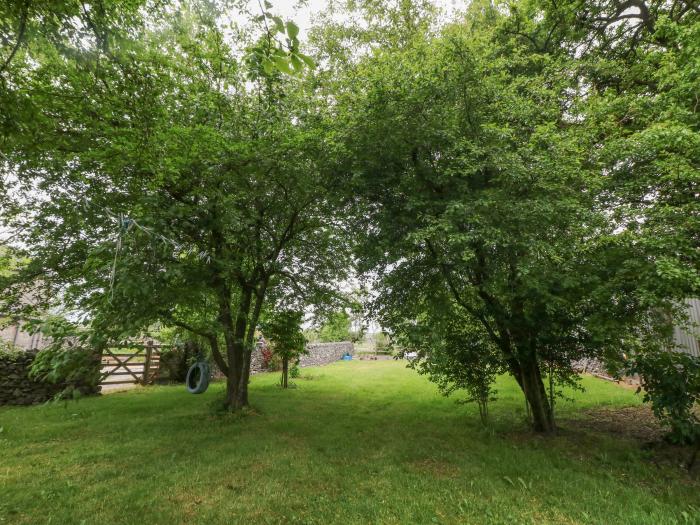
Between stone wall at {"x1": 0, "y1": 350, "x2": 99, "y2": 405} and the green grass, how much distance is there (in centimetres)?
111

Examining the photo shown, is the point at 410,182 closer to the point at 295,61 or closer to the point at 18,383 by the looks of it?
the point at 295,61

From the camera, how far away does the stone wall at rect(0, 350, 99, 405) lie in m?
9.52

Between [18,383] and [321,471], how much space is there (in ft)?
33.3

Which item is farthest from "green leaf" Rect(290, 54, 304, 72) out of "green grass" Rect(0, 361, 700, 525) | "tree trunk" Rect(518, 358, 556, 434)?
"tree trunk" Rect(518, 358, 556, 434)

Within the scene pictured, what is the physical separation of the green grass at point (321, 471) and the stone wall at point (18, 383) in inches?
43.7

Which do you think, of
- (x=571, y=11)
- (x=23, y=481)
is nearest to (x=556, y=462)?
(x=23, y=481)

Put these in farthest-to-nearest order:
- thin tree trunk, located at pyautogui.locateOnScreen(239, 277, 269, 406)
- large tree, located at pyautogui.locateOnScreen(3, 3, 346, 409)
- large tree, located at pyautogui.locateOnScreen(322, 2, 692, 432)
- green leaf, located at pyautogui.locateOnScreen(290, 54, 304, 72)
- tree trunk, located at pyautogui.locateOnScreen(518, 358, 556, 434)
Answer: thin tree trunk, located at pyautogui.locateOnScreen(239, 277, 269, 406), tree trunk, located at pyautogui.locateOnScreen(518, 358, 556, 434), large tree, located at pyautogui.locateOnScreen(322, 2, 692, 432), large tree, located at pyautogui.locateOnScreen(3, 3, 346, 409), green leaf, located at pyautogui.locateOnScreen(290, 54, 304, 72)

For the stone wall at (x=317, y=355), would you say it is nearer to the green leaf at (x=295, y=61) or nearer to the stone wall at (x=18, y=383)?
the stone wall at (x=18, y=383)

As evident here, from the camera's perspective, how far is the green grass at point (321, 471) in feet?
13.1

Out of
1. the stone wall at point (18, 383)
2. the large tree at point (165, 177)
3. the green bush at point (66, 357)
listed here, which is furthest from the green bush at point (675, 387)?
the stone wall at point (18, 383)

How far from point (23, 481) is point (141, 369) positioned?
30.3 ft

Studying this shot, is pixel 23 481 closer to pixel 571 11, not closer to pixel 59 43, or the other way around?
pixel 59 43

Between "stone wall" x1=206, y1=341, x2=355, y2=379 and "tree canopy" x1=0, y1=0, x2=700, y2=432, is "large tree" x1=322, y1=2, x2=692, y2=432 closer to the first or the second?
"tree canopy" x1=0, y1=0, x2=700, y2=432

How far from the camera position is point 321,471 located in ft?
17.0
